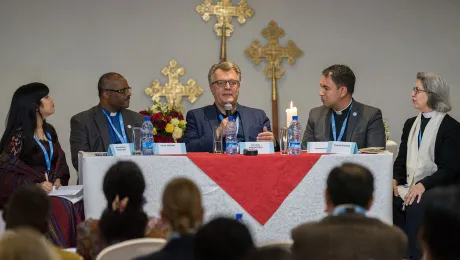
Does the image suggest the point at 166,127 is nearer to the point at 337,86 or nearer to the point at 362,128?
the point at 337,86

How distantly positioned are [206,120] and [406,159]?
169 centimetres

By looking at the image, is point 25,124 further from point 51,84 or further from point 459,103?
point 459,103

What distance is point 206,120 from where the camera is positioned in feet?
16.0

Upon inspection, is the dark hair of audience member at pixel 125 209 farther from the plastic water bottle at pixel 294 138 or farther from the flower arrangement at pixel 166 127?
the flower arrangement at pixel 166 127

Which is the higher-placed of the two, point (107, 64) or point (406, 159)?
point (107, 64)

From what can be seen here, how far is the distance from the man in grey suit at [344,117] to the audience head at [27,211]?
2.95 m

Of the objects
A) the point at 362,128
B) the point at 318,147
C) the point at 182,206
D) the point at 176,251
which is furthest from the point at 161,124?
the point at 176,251

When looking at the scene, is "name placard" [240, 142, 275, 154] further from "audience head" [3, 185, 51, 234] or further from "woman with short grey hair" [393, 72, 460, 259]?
"audience head" [3, 185, 51, 234]

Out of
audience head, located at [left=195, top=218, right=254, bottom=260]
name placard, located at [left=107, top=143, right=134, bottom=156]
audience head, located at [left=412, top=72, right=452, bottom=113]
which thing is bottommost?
audience head, located at [left=195, top=218, right=254, bottom=260]

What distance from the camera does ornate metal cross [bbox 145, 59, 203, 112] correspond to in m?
6.86

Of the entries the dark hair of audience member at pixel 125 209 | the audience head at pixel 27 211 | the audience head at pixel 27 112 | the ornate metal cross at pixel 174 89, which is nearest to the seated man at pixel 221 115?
the audience head at pixel 27 112

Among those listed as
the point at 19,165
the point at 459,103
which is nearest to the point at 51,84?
the point at 19,165

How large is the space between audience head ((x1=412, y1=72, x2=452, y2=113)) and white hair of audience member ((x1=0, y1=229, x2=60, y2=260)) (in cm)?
382

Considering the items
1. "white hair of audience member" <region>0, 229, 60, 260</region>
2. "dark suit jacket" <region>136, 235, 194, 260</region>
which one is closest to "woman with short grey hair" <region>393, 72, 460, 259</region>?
"dark suit jacket" <region>136, 235, 194, 260</region>
